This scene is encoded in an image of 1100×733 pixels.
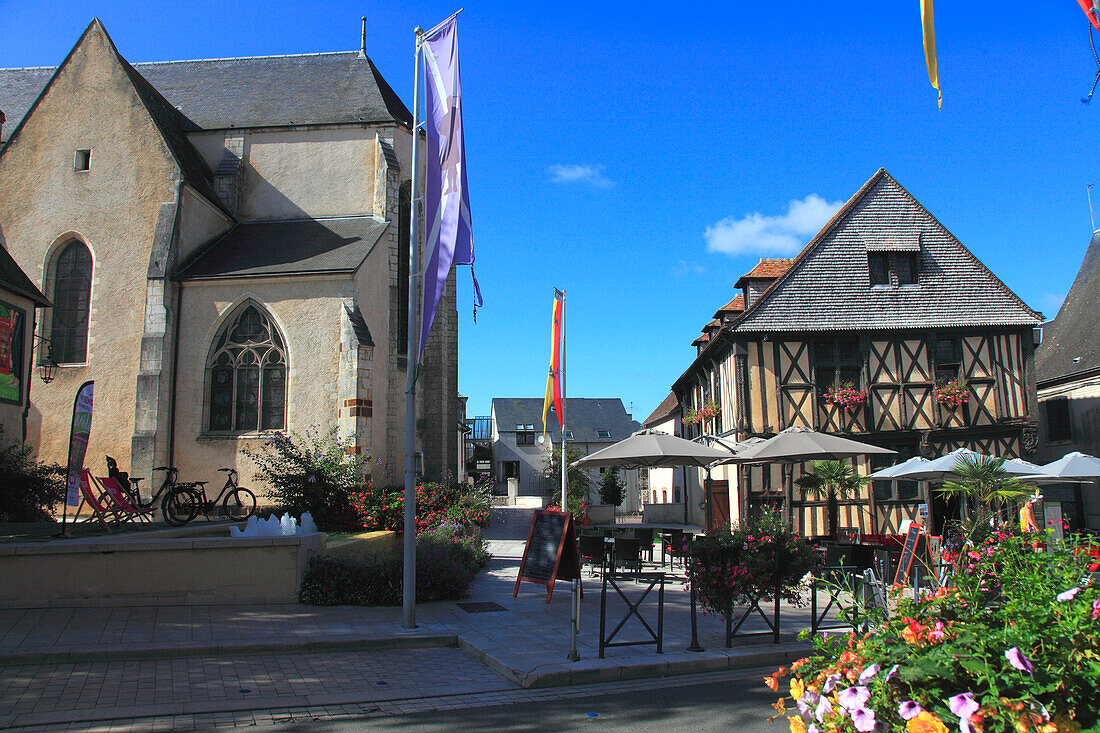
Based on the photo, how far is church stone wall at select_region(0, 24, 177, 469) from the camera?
17.6 meters

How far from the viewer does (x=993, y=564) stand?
2.86 metres

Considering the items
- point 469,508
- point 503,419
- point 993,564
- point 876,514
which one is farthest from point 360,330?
point 503,419

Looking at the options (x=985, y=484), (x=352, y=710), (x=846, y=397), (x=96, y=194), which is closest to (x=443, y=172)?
(x=352, y=710)

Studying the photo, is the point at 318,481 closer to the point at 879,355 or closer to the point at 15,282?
the point at 15,282

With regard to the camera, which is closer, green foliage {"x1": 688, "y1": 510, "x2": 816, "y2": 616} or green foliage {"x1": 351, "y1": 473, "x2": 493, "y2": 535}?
green foliage {"x1": 688, "y1": 510, "x2": 816, "y2": 616}

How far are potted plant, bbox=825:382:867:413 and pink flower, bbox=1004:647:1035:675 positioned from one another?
1739 cm

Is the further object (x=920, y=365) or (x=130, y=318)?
(x=920, y=365)

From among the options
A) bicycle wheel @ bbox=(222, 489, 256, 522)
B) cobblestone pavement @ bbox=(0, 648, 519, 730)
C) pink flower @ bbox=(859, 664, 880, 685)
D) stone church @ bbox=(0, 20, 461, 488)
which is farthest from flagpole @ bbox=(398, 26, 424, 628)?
stone church @ bbox=(0, 20, 461, 488)

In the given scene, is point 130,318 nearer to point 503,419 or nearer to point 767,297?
point 767,297

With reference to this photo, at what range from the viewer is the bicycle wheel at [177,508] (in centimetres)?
1255

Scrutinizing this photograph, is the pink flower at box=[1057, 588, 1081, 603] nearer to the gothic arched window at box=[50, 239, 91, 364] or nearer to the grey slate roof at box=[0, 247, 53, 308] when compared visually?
the grey slate roof at box=[0, 247, 53, 308]

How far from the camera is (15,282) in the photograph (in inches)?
536

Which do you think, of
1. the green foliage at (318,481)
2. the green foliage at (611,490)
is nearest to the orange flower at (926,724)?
the green foliage at (318,481)

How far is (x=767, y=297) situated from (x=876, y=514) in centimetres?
597
